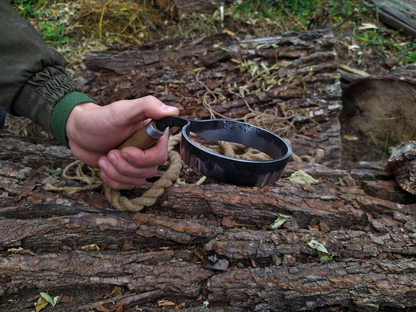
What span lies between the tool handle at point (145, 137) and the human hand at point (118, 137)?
3cm

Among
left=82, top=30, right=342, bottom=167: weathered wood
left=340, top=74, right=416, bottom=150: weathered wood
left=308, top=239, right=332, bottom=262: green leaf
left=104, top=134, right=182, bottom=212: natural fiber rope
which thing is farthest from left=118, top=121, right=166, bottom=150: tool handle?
left=340, top=74, right=416, bottom=150: weathered wood

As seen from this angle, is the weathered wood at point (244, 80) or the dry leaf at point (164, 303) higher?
the weathered wood at point (244, 80)

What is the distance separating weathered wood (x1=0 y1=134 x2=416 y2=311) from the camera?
1.44 meters

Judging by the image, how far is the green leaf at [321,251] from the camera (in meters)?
1.56

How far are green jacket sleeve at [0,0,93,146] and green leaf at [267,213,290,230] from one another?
1167 millimetres

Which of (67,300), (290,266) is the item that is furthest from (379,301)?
(67,300)

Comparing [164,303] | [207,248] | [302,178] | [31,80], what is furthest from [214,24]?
[164,303]

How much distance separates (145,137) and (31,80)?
73cm

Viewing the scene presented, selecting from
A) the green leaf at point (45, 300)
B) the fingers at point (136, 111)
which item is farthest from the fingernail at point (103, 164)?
the green leaf at point (45, 300)

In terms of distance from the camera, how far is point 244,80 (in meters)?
3.11

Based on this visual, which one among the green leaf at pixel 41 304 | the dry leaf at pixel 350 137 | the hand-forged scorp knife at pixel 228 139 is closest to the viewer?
the hand-forged scorp knife at pixel 228 139

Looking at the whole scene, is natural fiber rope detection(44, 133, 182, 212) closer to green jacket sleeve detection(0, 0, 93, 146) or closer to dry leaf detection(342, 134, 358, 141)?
green jacket sleeve detection(0, 0, 93, 146)

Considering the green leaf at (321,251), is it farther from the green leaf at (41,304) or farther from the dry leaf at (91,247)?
the green leaf at (41,304)

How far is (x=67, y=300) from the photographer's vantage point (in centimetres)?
141
